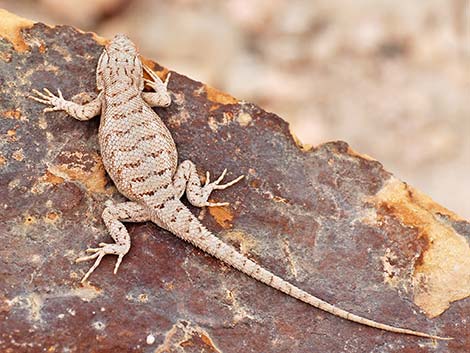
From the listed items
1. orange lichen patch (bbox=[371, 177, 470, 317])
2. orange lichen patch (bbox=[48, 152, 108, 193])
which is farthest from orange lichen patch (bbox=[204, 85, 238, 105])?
orange lichen patch (bbox=[371, 177, 470, 317])

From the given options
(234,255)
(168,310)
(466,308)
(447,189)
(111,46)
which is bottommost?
(168,310)

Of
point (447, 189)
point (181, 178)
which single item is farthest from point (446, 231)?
point (447, 189)

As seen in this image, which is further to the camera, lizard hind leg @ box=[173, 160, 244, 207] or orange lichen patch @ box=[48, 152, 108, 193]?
lizard hind leg @ box=[173, 160, 244, 207]

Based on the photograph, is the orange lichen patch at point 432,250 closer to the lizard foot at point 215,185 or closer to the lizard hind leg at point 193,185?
the lizard foot at point 215,185

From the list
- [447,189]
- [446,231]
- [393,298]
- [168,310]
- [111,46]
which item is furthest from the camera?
[447,189]

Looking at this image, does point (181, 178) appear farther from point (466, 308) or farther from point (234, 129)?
point (466, 308)

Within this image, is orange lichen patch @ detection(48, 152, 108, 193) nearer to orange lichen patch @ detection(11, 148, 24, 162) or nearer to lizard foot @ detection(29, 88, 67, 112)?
orange lichen patch @ detection(11, 148, 24, 162)

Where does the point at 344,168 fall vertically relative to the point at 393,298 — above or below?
above
